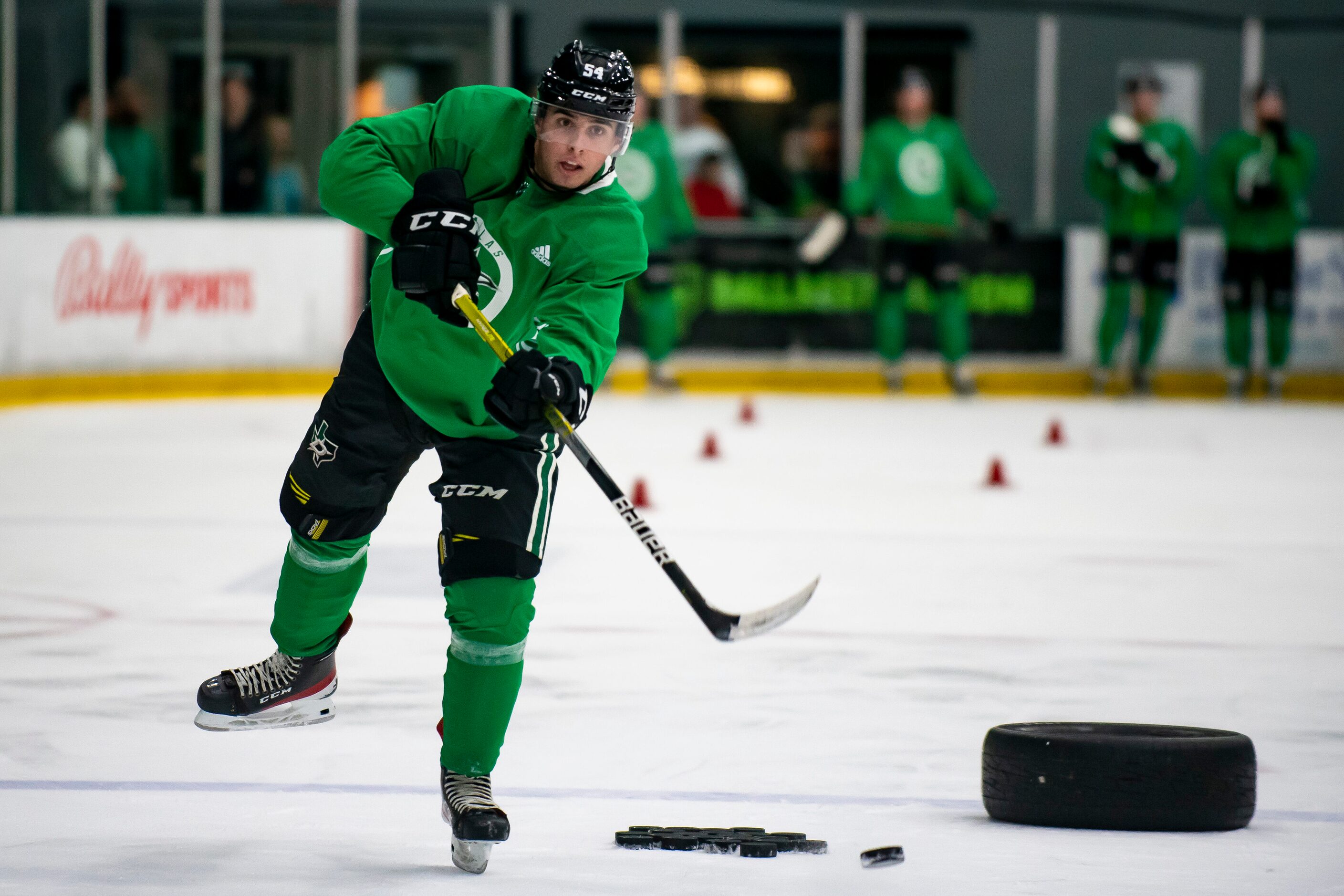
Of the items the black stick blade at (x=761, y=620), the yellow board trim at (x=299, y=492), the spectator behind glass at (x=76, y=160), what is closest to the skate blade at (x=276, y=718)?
the yellow board trim at (x=299, y=492)

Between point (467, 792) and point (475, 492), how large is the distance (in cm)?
43

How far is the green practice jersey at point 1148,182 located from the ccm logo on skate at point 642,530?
8.94 m

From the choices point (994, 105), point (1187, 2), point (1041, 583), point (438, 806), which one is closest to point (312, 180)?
point (994, 105)

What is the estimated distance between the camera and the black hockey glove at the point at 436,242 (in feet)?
9.22

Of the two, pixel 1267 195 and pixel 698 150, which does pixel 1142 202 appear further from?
pixel 698 150

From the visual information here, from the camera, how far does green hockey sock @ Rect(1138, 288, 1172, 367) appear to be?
11.5 m

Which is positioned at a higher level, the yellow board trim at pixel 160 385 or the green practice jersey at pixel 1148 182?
the green practice jersey at pixel 1148 182

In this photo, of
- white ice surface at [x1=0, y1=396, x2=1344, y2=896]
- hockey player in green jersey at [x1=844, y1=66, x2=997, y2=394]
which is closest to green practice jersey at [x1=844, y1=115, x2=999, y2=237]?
hockey player in green jersey at [x1=844, y1=66, x2=997, y2=394]

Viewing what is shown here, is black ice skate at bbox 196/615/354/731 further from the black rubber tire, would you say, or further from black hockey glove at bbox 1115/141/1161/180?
black hockey glove at bbox 1115/141/1161/180

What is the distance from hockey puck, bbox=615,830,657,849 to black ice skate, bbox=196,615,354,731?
2.32 ft

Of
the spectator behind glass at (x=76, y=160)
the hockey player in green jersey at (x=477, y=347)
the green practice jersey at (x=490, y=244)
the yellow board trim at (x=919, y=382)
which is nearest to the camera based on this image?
the hockey player in green jersey at (x=477, y=347)

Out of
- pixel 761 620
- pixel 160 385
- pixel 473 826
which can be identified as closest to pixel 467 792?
pixel 473 826

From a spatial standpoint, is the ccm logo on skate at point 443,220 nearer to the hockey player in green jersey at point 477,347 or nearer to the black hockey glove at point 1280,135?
the hockey player in green jersey at point 477,347

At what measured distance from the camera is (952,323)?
11.5 m
